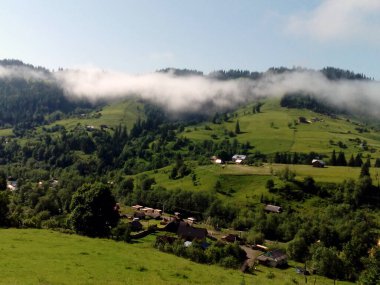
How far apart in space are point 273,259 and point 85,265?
65.9 metres

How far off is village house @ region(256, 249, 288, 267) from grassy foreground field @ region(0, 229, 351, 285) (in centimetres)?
5258

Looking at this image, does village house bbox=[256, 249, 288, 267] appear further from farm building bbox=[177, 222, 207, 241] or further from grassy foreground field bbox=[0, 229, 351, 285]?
grassy foreground field bbox=[0, 229, 351, 285]

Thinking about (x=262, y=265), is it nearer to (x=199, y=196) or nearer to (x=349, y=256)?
(x=349, y=256)

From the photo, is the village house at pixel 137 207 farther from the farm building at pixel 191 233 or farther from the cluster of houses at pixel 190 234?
the farm building at pixel 191 233

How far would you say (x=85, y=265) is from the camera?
30.2m

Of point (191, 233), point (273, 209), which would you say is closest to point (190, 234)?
point (191, 233)

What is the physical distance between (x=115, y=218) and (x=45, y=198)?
78.6 metres

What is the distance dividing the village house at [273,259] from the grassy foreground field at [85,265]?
2070 inches

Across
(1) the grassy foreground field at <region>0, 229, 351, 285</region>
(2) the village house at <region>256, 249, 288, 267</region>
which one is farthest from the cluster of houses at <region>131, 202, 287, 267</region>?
(1) the grassy foreground field at <region>0, 229, 351, 285</region>

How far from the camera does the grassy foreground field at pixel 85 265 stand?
26.3 metres

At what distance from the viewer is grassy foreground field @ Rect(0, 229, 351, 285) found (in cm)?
2634

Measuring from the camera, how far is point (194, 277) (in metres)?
31.3

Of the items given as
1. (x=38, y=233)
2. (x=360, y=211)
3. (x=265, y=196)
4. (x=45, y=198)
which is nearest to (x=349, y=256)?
(x=360, y=211)

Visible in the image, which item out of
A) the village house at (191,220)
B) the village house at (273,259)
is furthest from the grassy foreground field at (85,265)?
the village house at (191,220)
